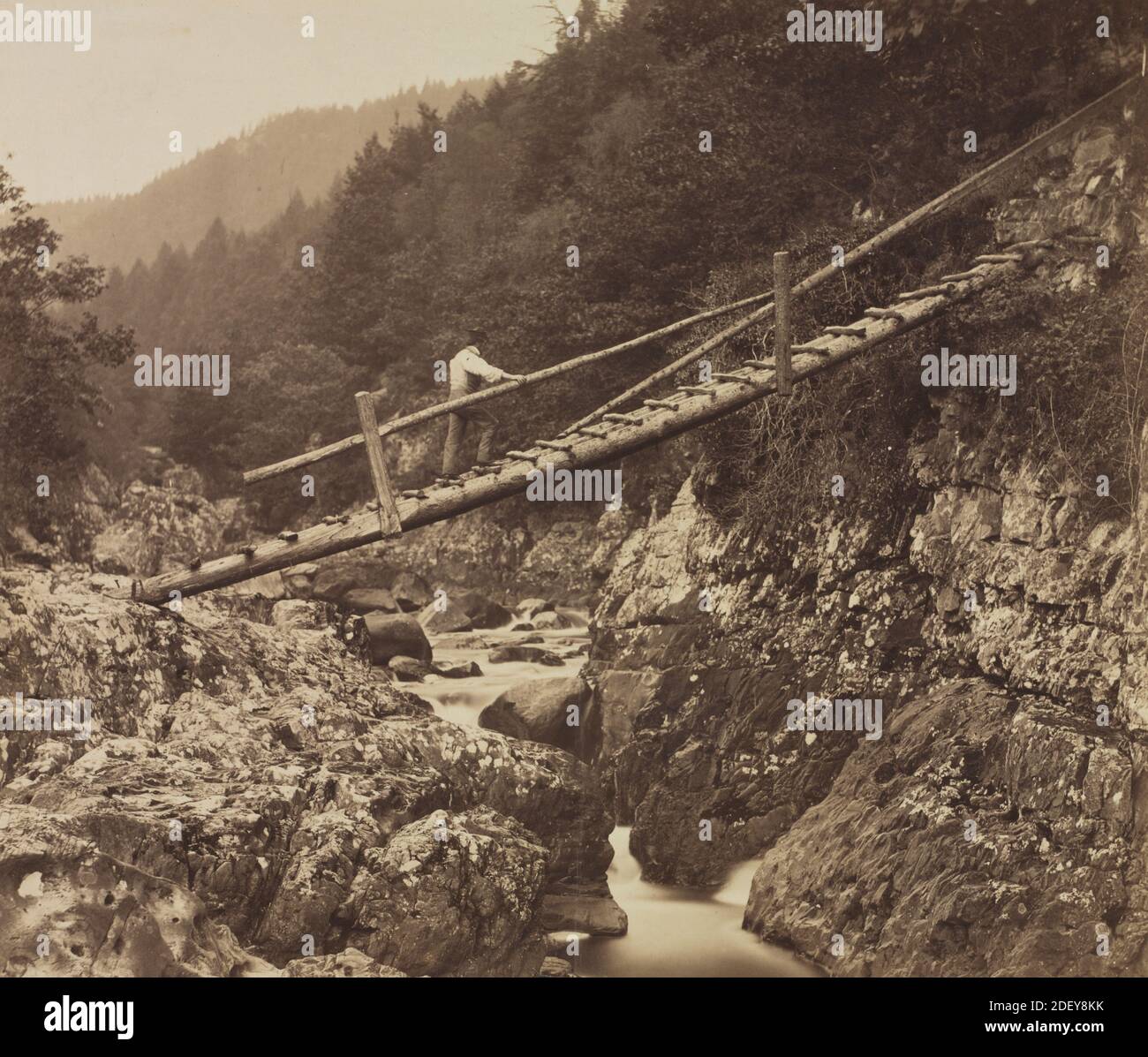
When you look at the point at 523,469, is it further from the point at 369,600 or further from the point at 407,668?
the point at 369,600

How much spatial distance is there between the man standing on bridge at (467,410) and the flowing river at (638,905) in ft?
7.54

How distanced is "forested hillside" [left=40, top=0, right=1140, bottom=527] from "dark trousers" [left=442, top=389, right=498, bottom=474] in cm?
98

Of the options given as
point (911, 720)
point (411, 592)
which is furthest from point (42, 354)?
point (911, 720)

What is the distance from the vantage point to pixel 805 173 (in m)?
13.4

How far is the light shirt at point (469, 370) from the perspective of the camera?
1151 cm

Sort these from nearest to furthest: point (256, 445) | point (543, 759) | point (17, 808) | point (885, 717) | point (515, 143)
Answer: point (17, 808)
point (543, 759)
point (256, 445)
point (885, 717)
point (515, 143)

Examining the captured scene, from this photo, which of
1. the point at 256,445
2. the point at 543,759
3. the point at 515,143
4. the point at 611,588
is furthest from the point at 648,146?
the point at 543,759

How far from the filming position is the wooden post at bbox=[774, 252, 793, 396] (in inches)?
454

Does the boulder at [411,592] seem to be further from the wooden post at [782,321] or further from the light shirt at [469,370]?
the wooden post at [782,321]

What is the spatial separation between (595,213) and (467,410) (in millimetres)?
3714

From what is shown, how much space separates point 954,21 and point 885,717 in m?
6.16

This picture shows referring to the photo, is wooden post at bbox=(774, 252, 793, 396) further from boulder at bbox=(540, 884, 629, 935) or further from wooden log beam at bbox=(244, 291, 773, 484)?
boulder at bbox=(540, 884, 629, 935)

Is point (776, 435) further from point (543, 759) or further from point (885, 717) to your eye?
point (543, 759)

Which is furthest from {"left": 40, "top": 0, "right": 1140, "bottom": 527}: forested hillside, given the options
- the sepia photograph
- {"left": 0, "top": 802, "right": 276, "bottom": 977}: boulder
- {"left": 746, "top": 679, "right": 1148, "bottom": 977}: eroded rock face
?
{"left": 0, "top": 802, "right": 276, "bottom": 977}: boulder
